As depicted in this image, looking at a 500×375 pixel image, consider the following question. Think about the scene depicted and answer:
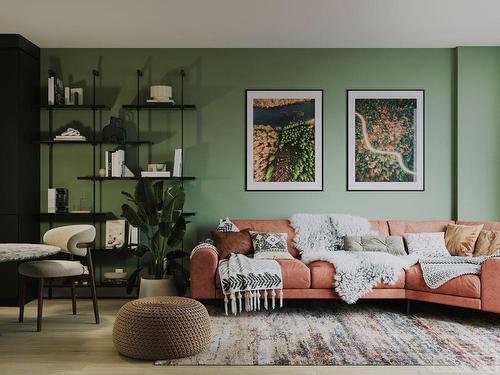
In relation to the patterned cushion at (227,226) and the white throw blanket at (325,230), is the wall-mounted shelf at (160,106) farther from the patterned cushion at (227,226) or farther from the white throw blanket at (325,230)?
the white throw blanket at (325,230)

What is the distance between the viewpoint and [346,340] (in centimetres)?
441

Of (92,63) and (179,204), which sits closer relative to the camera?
(179,204)

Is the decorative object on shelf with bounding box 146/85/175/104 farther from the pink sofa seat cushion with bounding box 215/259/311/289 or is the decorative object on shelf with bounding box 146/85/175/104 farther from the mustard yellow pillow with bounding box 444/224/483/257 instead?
the mustard yellow pillow with bounding box 444/224/483/257

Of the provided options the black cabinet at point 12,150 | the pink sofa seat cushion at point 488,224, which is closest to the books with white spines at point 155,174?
the black cabinet at point 12,150

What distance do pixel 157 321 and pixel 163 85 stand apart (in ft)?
10.8

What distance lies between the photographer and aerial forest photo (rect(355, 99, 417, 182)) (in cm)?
644

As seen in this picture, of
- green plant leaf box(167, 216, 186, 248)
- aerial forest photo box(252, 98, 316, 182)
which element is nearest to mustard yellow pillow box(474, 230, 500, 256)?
aerial forest photo box(252, 98, 316, 182)

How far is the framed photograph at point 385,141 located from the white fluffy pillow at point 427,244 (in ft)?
2.26

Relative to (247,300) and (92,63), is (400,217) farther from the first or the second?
(92,63)

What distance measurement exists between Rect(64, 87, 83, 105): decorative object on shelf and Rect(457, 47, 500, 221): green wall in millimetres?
4115

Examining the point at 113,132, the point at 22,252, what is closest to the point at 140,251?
the point at 113,132

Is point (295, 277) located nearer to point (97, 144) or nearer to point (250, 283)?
point (250, 283)

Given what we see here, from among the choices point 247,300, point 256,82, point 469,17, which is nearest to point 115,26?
point 256,82

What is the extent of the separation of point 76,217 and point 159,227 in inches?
49.7
